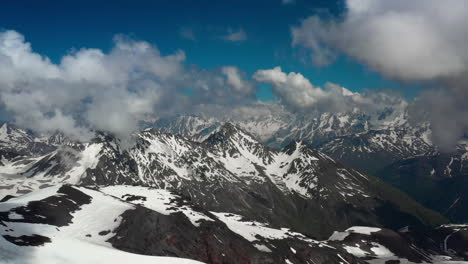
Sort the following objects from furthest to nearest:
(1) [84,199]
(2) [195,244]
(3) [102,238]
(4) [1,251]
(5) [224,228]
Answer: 1. (5) [224,228]
2. (1) [84,199]
3. (2) [195,244]
4. (3) [102,238]
5. (4) [1,251]

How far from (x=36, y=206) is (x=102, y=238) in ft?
110

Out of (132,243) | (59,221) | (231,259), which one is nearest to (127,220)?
(132,243)

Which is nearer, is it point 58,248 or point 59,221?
point 58,248

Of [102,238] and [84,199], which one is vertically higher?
[84,199]

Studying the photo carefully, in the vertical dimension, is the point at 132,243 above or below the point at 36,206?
below

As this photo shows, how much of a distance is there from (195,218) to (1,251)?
5689 inches

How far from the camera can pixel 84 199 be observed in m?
177

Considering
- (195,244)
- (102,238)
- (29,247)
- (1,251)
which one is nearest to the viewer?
(1,251)

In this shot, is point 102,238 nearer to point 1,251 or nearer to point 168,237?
point 168,237

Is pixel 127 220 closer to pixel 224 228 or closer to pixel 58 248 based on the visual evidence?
pixel 224 228

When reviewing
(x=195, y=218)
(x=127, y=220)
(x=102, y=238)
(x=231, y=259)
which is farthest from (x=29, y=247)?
(x=195, y=218)

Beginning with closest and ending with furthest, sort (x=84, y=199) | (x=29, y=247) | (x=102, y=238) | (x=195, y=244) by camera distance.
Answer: (x=29, y=247) → (x=102, y=238) → (x=195, y=244) → (x=84, y=199)

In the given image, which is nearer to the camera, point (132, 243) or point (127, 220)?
point (132, 243)

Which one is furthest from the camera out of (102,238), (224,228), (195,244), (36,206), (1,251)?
(224,228)
